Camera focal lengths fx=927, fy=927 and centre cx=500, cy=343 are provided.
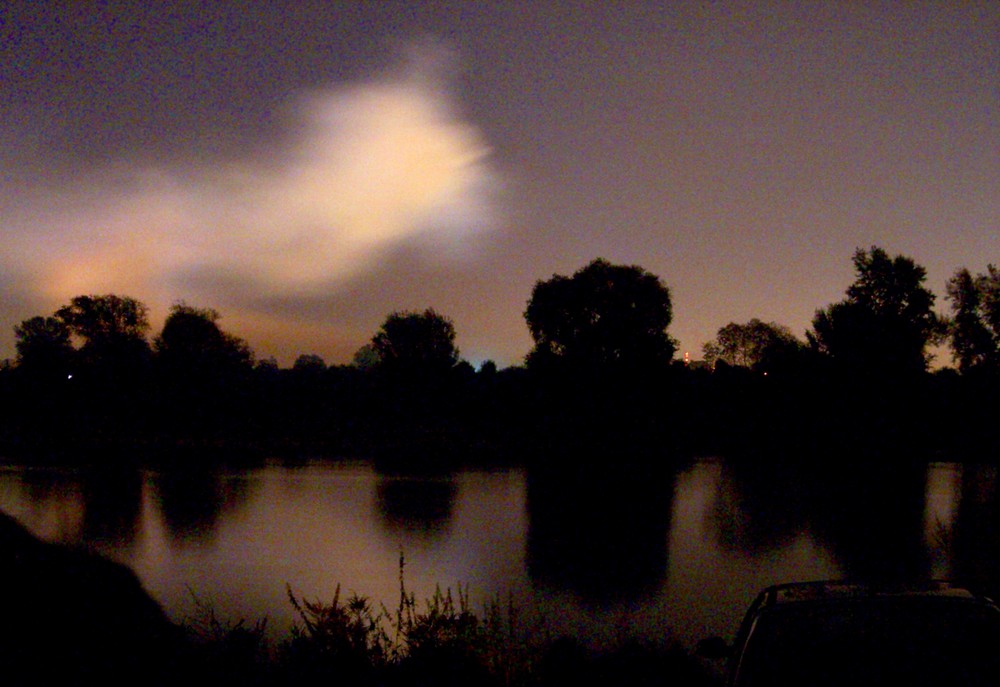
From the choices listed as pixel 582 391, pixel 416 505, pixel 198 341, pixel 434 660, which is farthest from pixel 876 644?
pixel 198 341

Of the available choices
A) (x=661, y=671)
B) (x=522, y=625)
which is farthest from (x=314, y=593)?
(x=661, y=671)

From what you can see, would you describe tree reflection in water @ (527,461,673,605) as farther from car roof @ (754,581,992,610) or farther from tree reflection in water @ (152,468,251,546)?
car roof @ (754,581,992,610)

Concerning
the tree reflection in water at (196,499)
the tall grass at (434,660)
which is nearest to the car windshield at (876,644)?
the tall grass at (434,660)

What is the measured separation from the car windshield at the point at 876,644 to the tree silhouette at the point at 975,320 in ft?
162

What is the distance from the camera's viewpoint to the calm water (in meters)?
13.9

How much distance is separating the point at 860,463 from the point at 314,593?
36.6m

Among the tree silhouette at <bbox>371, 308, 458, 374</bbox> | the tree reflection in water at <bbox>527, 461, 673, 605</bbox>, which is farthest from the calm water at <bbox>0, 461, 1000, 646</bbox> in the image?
the tree silhouette at <bbox>371, 308, 458, 374</bbox>

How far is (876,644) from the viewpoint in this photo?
4539 millimetres

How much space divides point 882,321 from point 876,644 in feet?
189

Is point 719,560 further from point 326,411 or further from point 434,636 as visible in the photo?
point 326,411

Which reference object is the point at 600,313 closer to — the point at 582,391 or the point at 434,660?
the point at 582,391

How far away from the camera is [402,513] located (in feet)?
83.7

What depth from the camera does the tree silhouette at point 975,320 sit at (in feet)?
158

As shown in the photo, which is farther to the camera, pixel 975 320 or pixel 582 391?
pixel 582 391
